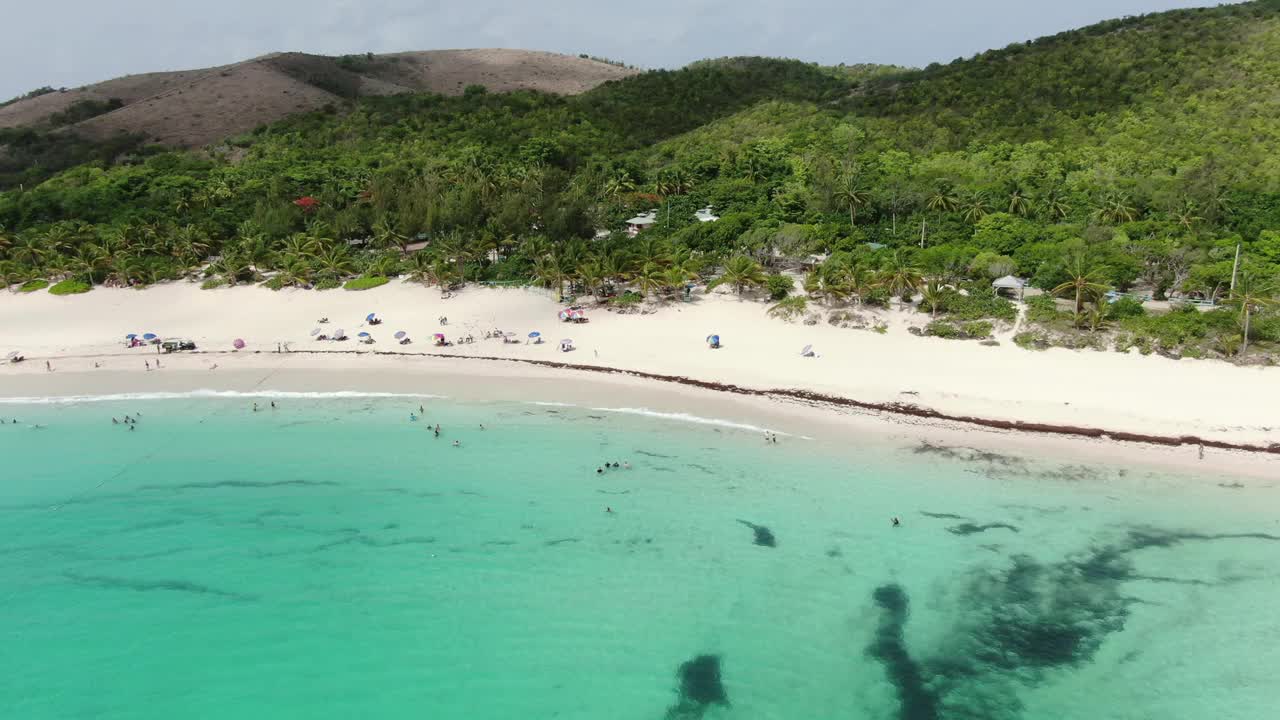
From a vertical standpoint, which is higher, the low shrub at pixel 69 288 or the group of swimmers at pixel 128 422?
the low shrub at pixel 69 288

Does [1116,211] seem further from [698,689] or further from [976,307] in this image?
[698,689]

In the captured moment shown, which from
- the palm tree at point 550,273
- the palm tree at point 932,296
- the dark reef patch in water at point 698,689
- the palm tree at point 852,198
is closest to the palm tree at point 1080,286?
the palm tree at point 932,296

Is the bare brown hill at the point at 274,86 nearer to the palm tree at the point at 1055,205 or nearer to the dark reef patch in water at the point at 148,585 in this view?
the dark reef patch in water at the point at 148,585

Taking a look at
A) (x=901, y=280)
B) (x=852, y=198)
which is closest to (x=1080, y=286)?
(x=901, y=280)

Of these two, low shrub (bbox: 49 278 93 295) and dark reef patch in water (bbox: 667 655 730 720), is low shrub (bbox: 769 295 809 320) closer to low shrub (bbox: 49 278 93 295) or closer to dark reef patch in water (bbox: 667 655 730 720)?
dark reef patch in water (bbox: 667 655 730 720)

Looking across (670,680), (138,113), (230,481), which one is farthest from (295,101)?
(670,680)

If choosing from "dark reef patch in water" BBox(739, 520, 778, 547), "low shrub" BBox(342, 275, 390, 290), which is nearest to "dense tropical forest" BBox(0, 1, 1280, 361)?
"low shrub" BBox(342, 275, 390, 290)
